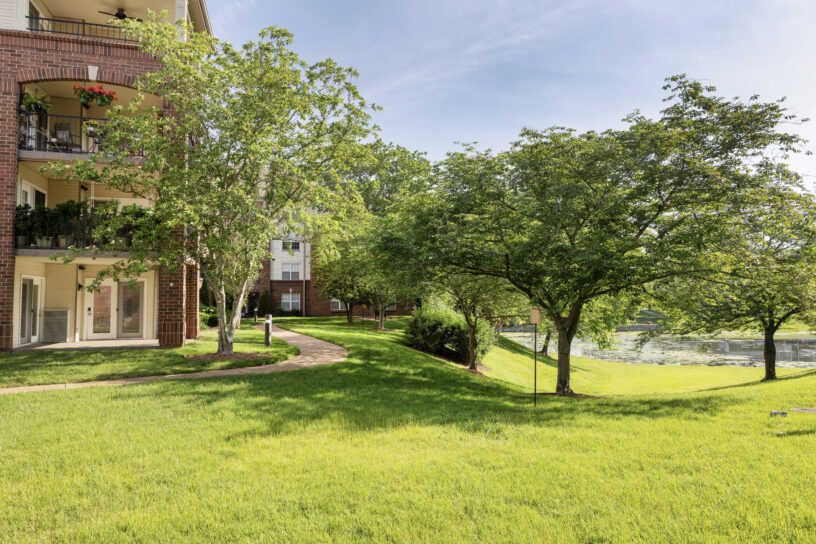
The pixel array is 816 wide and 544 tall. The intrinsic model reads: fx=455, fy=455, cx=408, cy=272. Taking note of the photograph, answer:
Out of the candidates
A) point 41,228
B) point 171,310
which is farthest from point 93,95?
point 171,310

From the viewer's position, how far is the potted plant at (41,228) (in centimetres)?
1430

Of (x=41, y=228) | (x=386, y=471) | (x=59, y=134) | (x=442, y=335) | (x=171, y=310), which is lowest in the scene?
(x=442, y=335)

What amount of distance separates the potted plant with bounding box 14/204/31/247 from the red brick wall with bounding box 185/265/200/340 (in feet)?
17.4

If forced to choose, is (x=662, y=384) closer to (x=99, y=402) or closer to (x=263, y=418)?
(x=263, y=418)

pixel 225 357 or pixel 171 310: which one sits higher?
pixel 171 310

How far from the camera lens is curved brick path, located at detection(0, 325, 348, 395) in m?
9.87

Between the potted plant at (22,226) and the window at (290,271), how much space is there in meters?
27.6

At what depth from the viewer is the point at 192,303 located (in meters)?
19.2

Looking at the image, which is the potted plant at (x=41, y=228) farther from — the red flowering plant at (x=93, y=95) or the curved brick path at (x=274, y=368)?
the curved brick path at (x=274, y=368)

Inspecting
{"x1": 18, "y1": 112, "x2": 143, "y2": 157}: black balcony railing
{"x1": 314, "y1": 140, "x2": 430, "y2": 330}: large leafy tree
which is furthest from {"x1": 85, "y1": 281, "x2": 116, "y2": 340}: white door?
{"x1": 314, "y1": 140, "x2": 430, "y2": 330}: large leafy tree

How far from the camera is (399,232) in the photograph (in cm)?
1300

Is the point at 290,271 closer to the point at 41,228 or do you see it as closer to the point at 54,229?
the point at 54,229

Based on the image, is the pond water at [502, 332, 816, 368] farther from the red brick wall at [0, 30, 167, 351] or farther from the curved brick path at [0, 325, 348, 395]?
the red brick wall at [0, 30, 167, 351]

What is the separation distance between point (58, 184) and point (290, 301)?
83.9 feet
